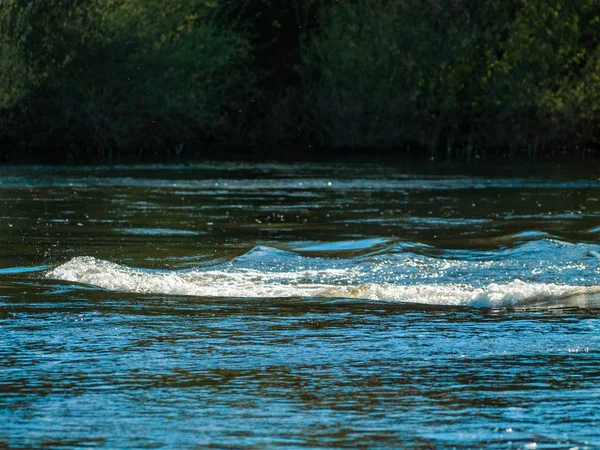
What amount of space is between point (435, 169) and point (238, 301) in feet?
92.0

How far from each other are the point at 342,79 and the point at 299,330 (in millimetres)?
40105

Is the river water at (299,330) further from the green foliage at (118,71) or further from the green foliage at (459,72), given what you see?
the green foliage at (459,72)

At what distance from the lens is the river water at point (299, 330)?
8031mm

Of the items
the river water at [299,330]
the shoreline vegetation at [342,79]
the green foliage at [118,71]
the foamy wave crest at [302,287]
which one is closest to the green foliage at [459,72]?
the shoreline vegetation at [342,79]

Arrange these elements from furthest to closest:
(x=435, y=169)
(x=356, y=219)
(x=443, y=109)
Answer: (x=443, y=109)
(x=435, y=169)
(x=356, y=219)

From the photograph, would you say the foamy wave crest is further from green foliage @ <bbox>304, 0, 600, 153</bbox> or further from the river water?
green foliage @ <bbox>304, 0, 600, 153</bbox>

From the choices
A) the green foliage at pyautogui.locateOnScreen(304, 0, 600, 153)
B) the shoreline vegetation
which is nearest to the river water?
the shoreline vegetation

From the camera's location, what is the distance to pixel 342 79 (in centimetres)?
5091

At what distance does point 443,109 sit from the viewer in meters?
50.6

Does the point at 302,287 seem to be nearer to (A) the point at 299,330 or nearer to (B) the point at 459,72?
(A) the point at 299,330

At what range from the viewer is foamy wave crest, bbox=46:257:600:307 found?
44.1 ft

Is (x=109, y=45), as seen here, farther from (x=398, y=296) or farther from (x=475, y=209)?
(x=398, y=296)

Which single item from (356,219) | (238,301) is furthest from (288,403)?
(356,219)

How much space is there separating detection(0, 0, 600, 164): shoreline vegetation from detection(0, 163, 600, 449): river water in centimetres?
2393
